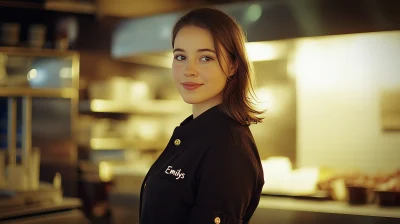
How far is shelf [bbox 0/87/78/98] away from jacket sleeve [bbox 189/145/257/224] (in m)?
2.75

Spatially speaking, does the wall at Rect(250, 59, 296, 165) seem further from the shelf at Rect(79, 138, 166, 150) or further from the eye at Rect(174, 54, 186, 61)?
the eye at Rect(174, 54, 186, 61)

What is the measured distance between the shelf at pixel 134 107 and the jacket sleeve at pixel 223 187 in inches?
103

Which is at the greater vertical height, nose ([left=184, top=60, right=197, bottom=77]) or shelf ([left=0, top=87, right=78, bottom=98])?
shelf ([left=0, top=87, right=78, bottom=98])

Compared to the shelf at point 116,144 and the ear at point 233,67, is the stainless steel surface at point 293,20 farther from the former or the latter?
the ear at point 233,67

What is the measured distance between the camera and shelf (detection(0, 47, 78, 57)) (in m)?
3.71

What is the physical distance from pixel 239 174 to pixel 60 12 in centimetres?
318

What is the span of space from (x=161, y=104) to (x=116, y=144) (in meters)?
0.44

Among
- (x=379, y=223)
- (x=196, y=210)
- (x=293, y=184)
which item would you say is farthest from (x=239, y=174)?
(x=293, y=184)

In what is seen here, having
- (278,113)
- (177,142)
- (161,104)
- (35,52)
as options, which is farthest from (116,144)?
(177,142)

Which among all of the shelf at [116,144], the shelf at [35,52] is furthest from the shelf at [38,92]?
the shelf at [116,144]

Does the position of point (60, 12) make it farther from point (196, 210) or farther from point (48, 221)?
point (196, 210)

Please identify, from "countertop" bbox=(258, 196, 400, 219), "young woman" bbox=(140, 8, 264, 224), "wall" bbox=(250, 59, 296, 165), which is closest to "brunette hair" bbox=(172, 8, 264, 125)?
"young woman" bbox=(140, 8, 264, 224)

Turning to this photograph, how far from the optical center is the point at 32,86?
3.87 metres

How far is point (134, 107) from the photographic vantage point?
13.3ft
